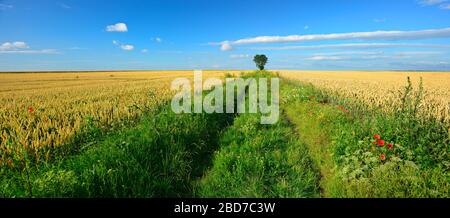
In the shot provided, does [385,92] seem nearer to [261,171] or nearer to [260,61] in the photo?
[261,171]

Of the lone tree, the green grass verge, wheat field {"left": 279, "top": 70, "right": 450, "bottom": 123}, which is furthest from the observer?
the lone tree

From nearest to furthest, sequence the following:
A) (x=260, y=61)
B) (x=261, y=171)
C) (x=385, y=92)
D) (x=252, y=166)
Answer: (x=261, y=171) → (x=252, y=166) → (x=385, y=92) → (x=260, y=61)

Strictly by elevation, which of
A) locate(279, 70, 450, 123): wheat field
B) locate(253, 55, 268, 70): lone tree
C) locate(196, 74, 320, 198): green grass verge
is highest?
locate(253, 55, 268, 70): lone tree

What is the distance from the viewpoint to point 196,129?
7906 mm

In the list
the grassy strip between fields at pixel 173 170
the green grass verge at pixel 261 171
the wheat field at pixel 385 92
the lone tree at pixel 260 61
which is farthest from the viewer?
the lone tree at pixel 260 61

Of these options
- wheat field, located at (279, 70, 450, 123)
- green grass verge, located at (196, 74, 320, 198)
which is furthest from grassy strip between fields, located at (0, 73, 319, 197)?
wheat field, located at (279, 70, 450, 123)

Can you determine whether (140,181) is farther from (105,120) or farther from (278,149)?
(105,120)

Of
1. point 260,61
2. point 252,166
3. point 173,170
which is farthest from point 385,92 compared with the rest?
point 260,61

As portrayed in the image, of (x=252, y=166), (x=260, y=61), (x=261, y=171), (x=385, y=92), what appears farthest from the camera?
(x=260, y=61)

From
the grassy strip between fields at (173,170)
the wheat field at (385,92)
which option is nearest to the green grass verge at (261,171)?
the grassy strip between fields at (173,170)

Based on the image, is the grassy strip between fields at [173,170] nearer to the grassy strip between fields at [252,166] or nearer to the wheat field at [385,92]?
the grassy strip between fields at [252,166]

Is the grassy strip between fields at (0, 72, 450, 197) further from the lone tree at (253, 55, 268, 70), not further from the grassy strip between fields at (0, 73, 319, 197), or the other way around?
the lone tree at (253, 55, 268, 70)

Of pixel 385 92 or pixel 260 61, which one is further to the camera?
pixel 260 61
